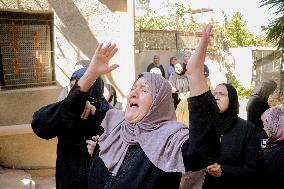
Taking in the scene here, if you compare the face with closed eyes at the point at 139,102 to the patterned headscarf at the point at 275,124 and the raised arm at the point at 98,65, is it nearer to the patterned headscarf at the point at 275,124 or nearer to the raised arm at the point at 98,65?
the raised arm at the point at 98,65

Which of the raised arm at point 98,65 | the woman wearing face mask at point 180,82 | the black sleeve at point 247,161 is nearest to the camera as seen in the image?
the raised arm at point 98,65

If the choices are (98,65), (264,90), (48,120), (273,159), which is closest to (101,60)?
(98,65)

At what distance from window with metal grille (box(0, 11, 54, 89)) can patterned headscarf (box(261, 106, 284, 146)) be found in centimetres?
414

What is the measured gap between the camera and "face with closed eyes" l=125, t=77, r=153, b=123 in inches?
75.4

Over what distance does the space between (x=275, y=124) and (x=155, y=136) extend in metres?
1.53

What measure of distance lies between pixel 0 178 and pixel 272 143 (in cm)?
391

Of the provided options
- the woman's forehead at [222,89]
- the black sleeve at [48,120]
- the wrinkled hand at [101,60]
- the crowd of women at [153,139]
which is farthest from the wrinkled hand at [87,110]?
the woman's forehead at [222,89]

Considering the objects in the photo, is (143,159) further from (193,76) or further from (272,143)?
(272,143)

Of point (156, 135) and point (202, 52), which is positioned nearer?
point (202, 52)

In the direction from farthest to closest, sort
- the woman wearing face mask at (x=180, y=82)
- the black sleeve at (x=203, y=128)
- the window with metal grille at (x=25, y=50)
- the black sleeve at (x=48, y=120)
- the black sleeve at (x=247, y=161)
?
the woman wearing face mask at (x=180, y=82), the window with metal grille at (x=25, y=50), the black sleeve at (x=247, y=161), the black sleeve at (x=48, y=120), the black sleeve at (x=203, y=128)

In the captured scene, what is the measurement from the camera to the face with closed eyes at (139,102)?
192 centimetres

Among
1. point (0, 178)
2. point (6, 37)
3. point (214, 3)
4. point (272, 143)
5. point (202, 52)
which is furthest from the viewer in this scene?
point (214, 3)

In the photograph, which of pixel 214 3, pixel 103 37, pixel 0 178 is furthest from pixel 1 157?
pixel 214 3

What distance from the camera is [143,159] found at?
1.85 m
